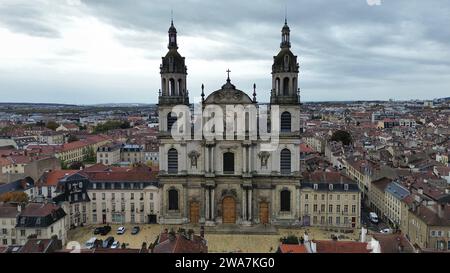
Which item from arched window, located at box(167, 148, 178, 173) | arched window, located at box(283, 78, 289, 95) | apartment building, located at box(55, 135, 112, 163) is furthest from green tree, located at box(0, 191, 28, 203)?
apartment building, located at box(55, 135, 112, 163)

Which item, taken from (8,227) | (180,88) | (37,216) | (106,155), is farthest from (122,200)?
(106,155)

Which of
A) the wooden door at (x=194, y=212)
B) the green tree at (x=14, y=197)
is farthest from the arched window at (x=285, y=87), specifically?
the green tree at (x=14, y=197)

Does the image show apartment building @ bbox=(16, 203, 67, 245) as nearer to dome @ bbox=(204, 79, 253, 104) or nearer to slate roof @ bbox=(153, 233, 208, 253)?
slate roof @ bbox=(153, 233, 208, 253)

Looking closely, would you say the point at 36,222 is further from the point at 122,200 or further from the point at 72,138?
the point at 72,138

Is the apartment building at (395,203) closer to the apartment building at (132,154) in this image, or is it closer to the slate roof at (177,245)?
the slate roof at (177,245)

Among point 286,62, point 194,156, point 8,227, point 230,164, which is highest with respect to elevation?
point 286,62

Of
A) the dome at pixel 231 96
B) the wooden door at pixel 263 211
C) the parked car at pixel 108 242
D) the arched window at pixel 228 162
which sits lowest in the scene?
the parked car at pixel 108 242
